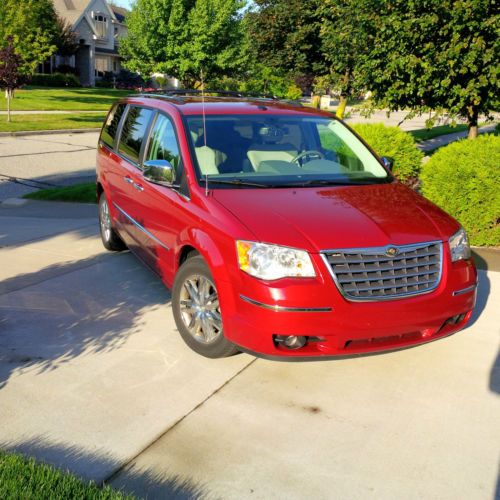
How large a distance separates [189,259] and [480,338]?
2392mm

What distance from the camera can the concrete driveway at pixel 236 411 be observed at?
316 cm

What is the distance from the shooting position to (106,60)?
221ft

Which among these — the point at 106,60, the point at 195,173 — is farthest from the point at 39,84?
the point at 195,173

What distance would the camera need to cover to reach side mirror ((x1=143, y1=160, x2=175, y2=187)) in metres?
4.81

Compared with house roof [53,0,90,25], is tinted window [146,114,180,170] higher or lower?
lower

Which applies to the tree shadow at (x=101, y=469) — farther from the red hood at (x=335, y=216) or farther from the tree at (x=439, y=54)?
the tree at (x=439, y=54)

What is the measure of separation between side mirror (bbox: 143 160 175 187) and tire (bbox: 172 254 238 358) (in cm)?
71

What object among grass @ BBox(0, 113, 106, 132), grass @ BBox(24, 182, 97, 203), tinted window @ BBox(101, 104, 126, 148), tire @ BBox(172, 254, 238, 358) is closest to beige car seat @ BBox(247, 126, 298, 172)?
tire @ BBox(172, 254, 238, 358)

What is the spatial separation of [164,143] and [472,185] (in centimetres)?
375

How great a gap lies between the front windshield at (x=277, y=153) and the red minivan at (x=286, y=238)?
13mm

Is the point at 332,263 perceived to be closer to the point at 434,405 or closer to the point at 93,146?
the point at 434,405

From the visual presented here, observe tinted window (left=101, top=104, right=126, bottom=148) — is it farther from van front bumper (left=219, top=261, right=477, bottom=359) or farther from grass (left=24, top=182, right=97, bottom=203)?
grass (left=24, top=182, right=97, bottom=203)

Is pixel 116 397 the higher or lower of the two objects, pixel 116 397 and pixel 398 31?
the lower

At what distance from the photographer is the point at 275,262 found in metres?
3.85
